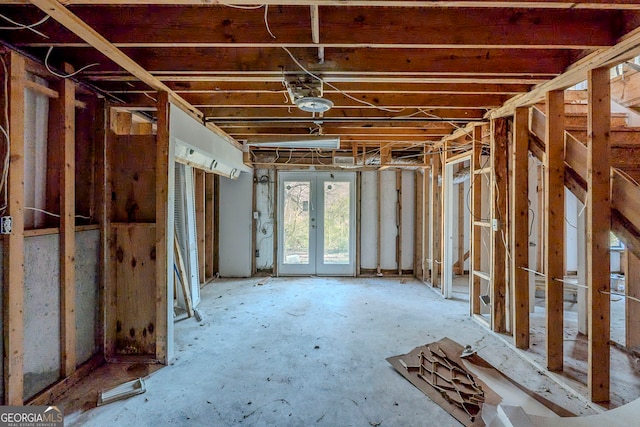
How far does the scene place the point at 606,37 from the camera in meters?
Result: 1.86

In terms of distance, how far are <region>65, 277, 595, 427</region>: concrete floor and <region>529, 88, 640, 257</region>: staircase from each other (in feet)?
3.98

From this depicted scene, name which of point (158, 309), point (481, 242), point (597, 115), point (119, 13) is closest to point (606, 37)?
point (597, 115)

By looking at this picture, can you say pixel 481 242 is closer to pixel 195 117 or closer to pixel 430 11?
pixel 430 11

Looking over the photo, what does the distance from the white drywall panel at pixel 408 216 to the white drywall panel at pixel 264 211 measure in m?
2.47

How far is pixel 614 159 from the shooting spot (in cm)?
285

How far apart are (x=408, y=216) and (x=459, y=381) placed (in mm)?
3910

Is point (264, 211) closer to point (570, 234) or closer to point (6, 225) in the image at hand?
point (6, 225)

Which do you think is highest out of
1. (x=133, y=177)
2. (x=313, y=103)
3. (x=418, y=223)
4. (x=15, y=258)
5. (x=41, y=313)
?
(x=313, y=103)

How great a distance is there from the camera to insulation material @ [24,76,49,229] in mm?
2039

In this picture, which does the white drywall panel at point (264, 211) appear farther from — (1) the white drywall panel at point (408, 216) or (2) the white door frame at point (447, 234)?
(2) the white door frame at point (447, 234)

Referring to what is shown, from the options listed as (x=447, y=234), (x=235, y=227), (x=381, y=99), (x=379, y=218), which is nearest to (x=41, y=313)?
(x=381, y=99)

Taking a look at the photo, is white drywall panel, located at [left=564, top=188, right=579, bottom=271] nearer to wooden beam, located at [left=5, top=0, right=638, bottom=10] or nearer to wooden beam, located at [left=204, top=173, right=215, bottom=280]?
wooden beam, located at [left=5, top=0, right=638, bottom=10]

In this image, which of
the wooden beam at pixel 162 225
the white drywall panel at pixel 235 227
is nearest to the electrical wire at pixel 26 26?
the wooden beam at pixel 162 225

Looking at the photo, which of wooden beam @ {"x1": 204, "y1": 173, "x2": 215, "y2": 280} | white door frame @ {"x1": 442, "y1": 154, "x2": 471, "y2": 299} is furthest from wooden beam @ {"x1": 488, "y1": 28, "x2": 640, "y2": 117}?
wooden beam @ {"x1": 204, "y1": 173, "x2": 215, "y2": 280}
